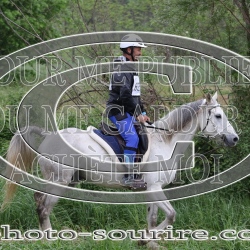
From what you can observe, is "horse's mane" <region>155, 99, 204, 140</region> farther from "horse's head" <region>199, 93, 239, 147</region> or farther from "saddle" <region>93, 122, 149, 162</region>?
"saddle" <region>93, 122, 149, 162</region>

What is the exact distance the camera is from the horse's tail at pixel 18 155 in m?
6.24

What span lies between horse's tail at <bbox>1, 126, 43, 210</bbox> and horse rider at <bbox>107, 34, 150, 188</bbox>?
107cm

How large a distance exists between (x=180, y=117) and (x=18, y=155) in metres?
2.03

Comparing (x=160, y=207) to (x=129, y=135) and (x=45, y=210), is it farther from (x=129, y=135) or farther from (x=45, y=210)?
(x=45, y=210)

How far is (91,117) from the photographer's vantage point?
28.9ft

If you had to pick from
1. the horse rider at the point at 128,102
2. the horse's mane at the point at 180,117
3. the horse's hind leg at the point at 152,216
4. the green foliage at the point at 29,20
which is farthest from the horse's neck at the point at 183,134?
the green foliage at the point at 29,20

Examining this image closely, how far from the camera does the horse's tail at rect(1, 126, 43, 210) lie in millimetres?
6242

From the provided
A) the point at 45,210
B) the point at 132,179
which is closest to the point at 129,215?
the point at 132,179

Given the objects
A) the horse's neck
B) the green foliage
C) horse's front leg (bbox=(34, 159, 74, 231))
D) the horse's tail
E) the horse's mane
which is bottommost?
horse's front leg (bbox=(34, 159, 74, 231))

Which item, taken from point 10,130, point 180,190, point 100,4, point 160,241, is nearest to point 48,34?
point 100,4

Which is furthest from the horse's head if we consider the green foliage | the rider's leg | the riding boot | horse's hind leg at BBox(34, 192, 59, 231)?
the green foliage

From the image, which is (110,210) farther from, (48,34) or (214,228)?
(48,34)

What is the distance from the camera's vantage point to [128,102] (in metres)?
5.80

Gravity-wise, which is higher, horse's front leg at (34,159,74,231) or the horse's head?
the horse's head
